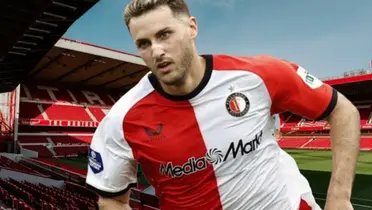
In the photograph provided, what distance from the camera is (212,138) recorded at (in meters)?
1.23

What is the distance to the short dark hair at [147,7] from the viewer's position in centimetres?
115

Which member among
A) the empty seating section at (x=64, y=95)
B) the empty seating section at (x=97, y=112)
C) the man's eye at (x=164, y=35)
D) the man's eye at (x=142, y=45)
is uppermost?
the empty seating section at (x=64, y=95)

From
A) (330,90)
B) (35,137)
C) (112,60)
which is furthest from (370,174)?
(35,137)

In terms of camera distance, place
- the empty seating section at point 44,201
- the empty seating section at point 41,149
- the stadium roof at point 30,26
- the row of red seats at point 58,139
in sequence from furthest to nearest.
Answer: the row of red seats at point 58,139
the empty seating section at point 41,149
the stadium roof at point 30,26
the empty seating section at point 44,201

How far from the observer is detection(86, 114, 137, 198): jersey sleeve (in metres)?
1.27

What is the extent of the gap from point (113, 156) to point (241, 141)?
0.50 meters

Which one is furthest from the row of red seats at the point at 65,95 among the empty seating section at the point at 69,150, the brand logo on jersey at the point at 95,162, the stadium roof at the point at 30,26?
the brand logo on jersey at the point at 95,162

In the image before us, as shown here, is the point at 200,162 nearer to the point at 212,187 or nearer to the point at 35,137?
the point at 212,187

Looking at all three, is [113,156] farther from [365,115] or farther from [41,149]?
[365,115]

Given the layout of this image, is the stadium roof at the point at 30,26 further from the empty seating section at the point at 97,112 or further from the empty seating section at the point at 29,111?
the empty seating section at the point at 97,112

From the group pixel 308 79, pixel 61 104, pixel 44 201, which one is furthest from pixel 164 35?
pixel 61 104

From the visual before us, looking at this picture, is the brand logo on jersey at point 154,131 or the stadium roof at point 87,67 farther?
the stadium roof at point 87,67

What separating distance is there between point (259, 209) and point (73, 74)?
82.1 ft

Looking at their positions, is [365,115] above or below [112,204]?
below
